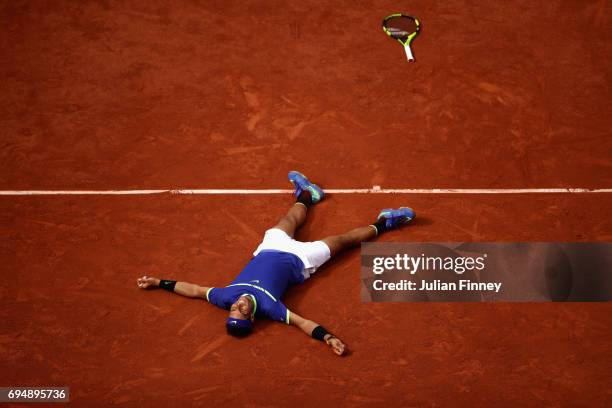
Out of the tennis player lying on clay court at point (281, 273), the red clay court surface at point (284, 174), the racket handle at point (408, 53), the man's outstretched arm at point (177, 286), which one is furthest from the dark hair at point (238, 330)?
the racket handle at point (408, 53)

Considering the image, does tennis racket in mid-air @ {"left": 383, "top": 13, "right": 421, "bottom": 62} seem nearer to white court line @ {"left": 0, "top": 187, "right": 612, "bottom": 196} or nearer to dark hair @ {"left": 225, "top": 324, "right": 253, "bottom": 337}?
white court line @ {"left": 0, "top": 187, "right": 612, "bottom": 196}

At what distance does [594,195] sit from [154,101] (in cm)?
583

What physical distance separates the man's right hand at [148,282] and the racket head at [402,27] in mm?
5241

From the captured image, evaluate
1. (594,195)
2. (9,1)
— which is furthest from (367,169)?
(9,1)

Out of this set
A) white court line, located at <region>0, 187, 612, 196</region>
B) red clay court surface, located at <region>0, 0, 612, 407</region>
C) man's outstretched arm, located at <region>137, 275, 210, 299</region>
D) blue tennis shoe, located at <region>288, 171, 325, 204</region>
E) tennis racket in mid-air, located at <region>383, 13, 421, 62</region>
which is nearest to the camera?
red clay court surface, located at <region>0, 0, 612, 407</region>

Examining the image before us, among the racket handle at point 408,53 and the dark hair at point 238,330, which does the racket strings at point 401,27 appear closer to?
the racket handle at point 408,53

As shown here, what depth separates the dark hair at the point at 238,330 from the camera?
248 inches

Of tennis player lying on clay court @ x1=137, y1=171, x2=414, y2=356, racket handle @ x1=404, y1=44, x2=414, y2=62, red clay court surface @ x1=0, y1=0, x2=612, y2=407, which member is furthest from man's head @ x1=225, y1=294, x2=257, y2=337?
racket handle @ x1=404, y1=44, x2=414, y2=62

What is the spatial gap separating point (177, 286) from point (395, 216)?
2501mm

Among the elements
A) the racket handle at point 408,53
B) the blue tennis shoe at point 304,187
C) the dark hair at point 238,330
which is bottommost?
the dark hair at point 238,330

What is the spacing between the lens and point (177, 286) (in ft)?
22.6

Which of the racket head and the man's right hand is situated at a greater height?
the racket head

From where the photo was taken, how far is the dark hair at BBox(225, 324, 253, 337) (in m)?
6.29

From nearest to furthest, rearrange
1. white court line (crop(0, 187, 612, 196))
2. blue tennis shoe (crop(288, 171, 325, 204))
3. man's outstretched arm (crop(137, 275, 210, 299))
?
man's outstretched arm (crop(137, 275, 210, 299)), blue tennis shoe (crop(288, 171, 325, 204)), white court line (crop(0, 187, 612, 196))
